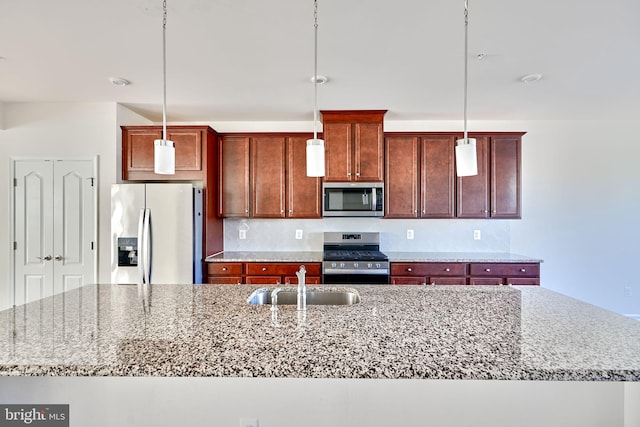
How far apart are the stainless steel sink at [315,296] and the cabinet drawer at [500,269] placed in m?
2.01

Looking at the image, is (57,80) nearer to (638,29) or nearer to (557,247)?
(638,29)

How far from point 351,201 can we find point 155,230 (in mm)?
2064

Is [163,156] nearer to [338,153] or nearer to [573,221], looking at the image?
[338,153]

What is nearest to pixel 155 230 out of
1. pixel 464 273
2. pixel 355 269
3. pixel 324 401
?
pixel 355 269

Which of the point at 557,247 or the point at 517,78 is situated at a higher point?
the point at 517,78

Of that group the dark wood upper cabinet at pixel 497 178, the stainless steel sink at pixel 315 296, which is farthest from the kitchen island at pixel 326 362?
the dark wood upper cabinet at pixel 497 178

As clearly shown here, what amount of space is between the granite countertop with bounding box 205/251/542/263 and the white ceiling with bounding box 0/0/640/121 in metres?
1.67

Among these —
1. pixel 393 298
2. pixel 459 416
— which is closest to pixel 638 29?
pixel 393 298

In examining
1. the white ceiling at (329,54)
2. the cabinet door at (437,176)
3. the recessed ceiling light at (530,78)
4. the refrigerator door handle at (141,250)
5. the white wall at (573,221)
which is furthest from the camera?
the white wall at (573,221)

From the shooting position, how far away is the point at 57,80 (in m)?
2.75

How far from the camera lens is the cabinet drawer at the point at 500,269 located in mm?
3254

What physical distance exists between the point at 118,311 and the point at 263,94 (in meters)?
2.34

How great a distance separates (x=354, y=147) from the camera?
3475mm

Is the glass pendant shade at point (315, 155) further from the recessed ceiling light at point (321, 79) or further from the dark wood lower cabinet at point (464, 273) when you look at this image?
the dark wood lower cabinet at point (464, 273)
